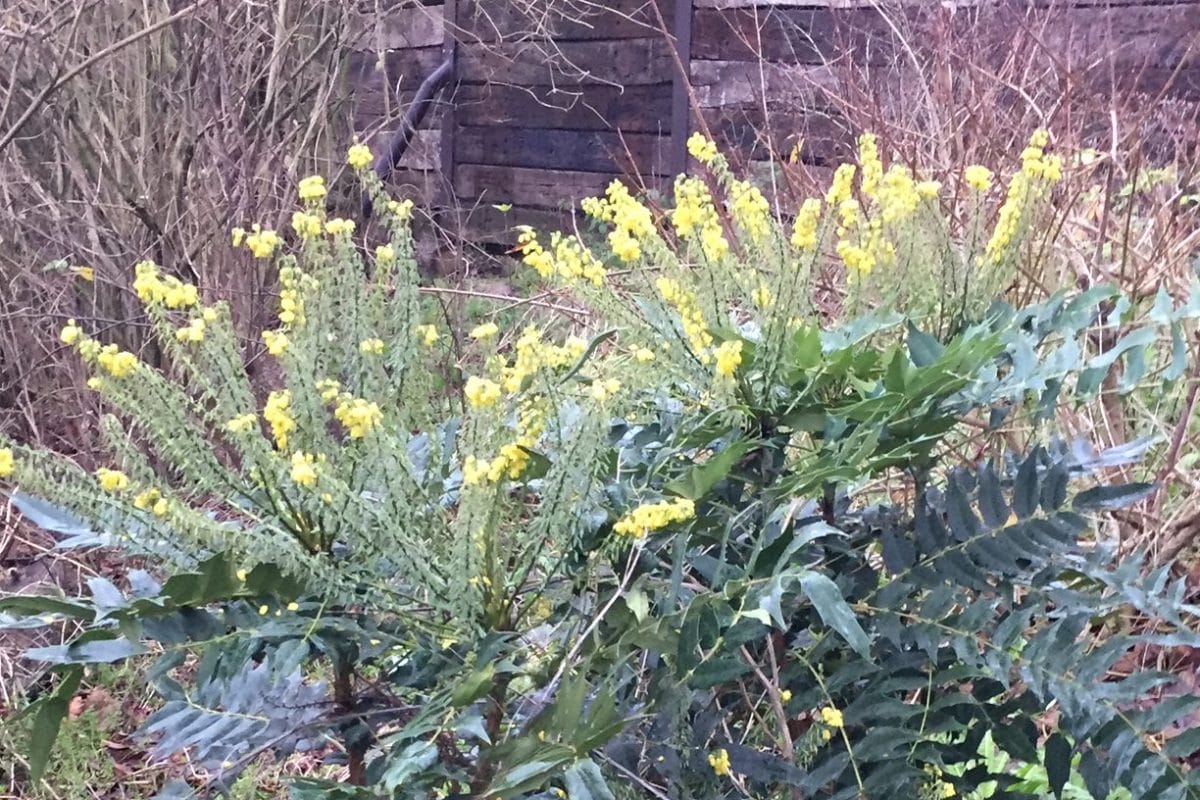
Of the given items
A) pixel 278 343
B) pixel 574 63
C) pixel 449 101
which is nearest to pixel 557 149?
pixel 574 63

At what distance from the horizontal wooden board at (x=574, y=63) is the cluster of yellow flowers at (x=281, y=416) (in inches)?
236

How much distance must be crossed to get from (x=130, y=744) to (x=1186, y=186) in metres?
3.33

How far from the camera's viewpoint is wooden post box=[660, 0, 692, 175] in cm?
704

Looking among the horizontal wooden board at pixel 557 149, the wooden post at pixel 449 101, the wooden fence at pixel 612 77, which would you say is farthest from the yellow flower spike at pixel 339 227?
the wooden post at pixel 449 101

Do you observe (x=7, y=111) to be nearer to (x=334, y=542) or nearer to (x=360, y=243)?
(x=360, y=243)

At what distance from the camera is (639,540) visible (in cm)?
130

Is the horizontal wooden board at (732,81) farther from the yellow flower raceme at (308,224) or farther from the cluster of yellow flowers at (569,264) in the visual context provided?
the yellow flower raceme at (308,224)

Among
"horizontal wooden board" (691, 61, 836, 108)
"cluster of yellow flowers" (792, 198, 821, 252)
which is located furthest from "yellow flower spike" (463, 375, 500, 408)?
"horizontal wooden board" (691, 61, 836, 108)

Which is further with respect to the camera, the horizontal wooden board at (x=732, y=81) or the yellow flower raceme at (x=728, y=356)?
the horizontal wooden board at (x=732, y=81)

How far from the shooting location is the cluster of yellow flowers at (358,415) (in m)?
1.24

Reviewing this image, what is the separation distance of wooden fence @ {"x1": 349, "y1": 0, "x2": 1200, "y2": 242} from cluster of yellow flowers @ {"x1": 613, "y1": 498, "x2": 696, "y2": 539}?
3994 mm

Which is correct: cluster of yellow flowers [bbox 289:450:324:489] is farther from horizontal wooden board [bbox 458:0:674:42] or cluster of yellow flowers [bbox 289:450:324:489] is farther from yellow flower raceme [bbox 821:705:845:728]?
horizontal wooden board [bbox 458:0:674:42]

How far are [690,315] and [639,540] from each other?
333 millimetres

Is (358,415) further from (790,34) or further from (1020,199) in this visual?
(790,34)
